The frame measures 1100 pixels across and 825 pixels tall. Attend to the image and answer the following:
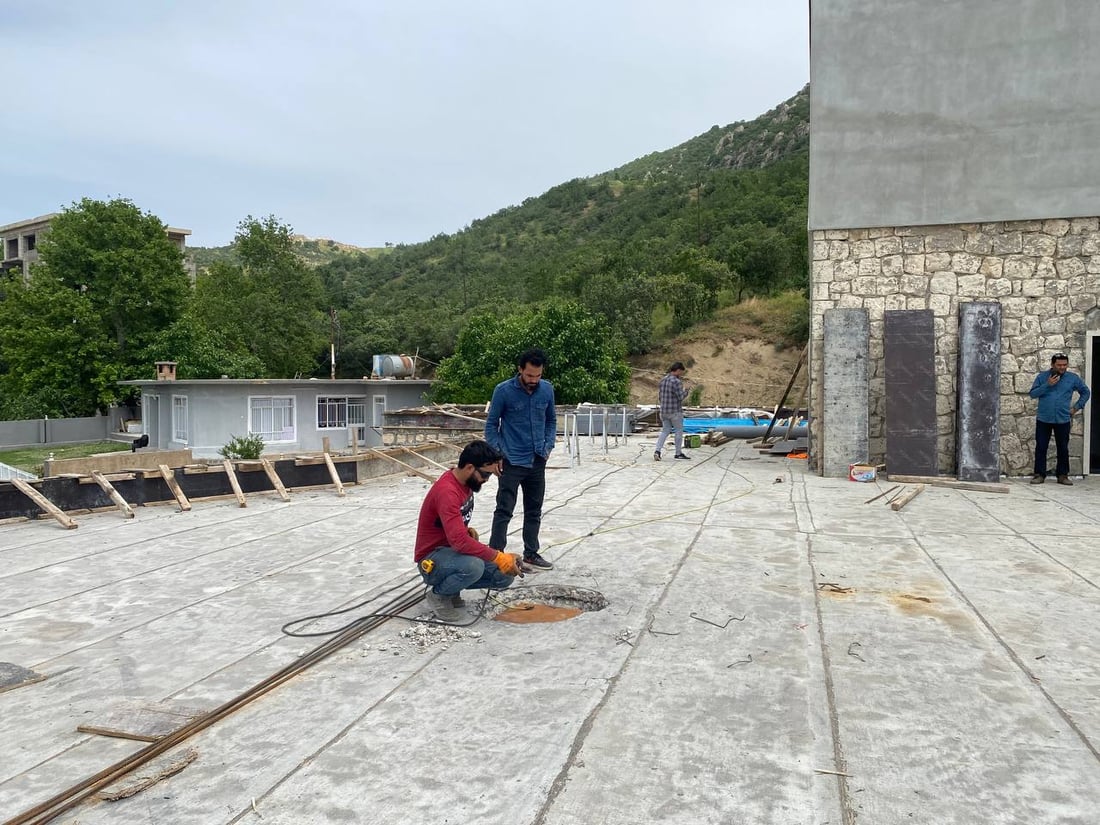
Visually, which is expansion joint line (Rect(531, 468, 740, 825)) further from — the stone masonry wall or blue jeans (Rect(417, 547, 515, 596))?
the stone masonry wall

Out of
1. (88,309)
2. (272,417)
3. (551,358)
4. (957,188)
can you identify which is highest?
(88,309)

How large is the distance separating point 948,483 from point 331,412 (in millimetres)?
23674

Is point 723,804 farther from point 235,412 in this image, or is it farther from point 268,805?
point 235,412

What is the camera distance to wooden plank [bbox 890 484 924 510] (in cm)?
830

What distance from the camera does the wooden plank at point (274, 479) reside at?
9.39 m

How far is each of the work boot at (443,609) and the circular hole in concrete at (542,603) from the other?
0.68ft

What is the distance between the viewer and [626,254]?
43.2 meters

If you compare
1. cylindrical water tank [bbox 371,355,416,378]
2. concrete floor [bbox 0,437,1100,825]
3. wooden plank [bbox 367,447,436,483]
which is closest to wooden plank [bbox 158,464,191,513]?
concrete floor [bbox 0,437,1100,825]

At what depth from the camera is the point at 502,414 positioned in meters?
5.82

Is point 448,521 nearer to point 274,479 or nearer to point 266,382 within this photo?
point 274,479

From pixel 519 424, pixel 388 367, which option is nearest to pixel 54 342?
pixel 388 367

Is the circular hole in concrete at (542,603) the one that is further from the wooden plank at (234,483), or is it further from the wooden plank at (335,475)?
the wooden plank at (335,475)

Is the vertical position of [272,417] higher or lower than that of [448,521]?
lower

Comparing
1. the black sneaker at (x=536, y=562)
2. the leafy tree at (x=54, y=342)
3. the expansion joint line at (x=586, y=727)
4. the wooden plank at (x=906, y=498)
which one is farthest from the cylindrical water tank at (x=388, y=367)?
the expansion joint line at (x=586, y=727)
